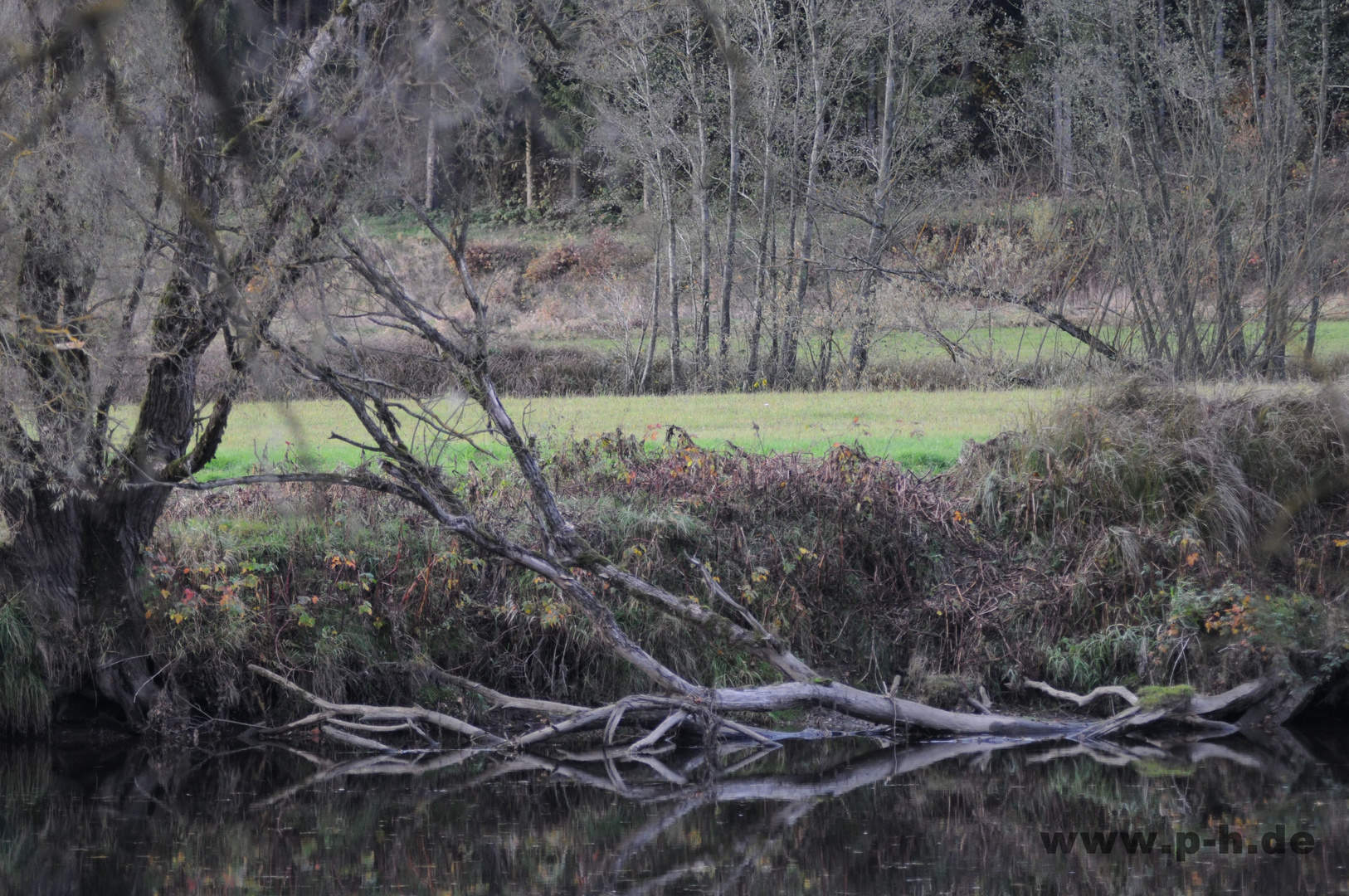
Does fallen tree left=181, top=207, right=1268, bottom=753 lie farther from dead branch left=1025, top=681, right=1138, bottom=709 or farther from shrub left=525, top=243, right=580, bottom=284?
shrub left=525, top=243, right=580, bottom=284

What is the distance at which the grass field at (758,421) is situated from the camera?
42.9ft

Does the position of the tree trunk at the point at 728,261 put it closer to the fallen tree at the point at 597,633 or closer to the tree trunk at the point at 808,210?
the tree trunk at the point at 808,210

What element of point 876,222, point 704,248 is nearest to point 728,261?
point 704,248

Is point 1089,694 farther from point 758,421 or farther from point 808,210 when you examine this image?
point 808,210

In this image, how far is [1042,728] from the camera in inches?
390

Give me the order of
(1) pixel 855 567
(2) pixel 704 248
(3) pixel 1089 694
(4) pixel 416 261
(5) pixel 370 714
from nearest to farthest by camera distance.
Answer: (5) pixel 370 714
(3) pixel 1089 694
(1) pixel 855 567
(4) pixel 416 261
(2) pixel 704 248

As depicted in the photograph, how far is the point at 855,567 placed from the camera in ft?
38.8

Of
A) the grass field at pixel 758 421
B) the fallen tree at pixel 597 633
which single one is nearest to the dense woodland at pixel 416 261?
the fallen tree at pixel 597 633

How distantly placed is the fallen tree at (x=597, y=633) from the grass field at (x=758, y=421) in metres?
0.99

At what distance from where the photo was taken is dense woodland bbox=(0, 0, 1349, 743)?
19.1 feet

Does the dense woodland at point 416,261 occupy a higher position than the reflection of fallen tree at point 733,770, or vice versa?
the dense woodland at point 416,261

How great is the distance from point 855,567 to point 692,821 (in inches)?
164

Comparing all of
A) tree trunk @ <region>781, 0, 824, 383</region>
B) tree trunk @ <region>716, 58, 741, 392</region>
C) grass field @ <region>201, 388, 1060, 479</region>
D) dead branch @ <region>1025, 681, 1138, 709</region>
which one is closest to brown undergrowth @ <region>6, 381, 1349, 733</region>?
dead branch @ <region>1025, 681, 1138, 709</region>

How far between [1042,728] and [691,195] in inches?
710
